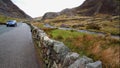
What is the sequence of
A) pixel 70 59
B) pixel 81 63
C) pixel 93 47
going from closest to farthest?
pixel 81 63 → pixel 70 59 → pixel 93 47

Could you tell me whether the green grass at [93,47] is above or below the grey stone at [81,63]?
below

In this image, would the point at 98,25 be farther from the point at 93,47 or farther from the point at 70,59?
the point at 70,59

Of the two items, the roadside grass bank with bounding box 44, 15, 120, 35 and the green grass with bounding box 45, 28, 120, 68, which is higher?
the green grass with bounding box 45, 28, 120, 68

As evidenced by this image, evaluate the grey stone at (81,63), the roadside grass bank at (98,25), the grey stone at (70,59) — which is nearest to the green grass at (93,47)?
the grey stone at (70,59)

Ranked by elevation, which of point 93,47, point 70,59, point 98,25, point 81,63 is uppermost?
point 81,63

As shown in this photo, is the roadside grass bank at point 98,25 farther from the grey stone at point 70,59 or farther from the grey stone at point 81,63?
the grey stone at point 81,63

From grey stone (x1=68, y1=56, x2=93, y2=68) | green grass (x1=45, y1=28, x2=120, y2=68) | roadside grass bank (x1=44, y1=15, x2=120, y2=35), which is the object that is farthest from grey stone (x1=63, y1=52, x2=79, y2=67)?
roadside grass bank (x1=44, y1=15, x2=120, y2=35)

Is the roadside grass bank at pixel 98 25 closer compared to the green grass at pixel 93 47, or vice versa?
the green grass at pixel 93 47

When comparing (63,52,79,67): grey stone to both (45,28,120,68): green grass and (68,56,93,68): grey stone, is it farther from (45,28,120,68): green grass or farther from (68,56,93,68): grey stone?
(45,28,120,68): green grass

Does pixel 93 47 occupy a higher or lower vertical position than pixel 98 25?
higher

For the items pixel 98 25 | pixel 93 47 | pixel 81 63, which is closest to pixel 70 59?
pixel 81 63

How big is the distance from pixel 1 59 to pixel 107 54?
16.9 ft

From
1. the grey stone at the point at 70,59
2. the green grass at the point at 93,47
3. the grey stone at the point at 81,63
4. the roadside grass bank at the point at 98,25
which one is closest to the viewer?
the grey stone at the point at 81,63

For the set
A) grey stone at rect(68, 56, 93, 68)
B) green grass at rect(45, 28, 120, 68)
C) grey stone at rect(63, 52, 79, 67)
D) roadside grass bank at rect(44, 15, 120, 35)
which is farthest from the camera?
roadside grass bank at rect(44, 15, 120, 35)
